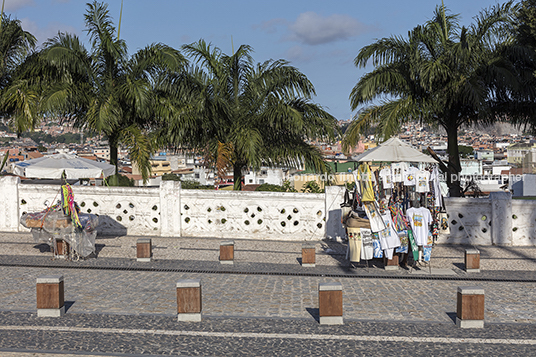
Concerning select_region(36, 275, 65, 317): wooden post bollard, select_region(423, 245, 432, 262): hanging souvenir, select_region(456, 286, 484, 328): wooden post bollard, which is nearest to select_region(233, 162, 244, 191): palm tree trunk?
select_region(423, 245, 432, 262): hanging souvenir

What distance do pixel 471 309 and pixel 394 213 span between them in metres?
3.58

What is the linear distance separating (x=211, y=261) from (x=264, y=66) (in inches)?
316

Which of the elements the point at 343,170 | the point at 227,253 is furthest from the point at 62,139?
the point at 227,253

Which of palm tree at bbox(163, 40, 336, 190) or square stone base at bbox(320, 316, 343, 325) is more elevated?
palm tree at bbox(163, 40, 336, 190)

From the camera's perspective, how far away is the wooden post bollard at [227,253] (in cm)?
1048

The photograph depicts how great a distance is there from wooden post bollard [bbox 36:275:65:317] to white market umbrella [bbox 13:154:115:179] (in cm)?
711

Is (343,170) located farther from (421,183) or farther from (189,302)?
(189,302)

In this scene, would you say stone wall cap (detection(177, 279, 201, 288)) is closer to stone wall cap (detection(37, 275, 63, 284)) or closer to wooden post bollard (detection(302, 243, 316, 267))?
stone wall cap (detection(37, 275, 63, 284))

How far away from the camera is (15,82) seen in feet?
52.6

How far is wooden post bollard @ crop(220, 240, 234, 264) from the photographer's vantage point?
10.5 metres

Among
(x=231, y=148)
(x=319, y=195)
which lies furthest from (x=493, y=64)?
(x=231, y=148)

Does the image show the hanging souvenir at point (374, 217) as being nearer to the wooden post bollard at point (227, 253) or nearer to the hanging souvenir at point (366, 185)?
the hanging souvenir at point (366, 185)

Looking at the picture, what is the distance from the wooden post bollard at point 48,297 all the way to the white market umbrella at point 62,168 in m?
7.11

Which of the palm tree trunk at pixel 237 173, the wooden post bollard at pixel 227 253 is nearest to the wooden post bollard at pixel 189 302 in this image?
the wooden post bollard at pixel 227 253
